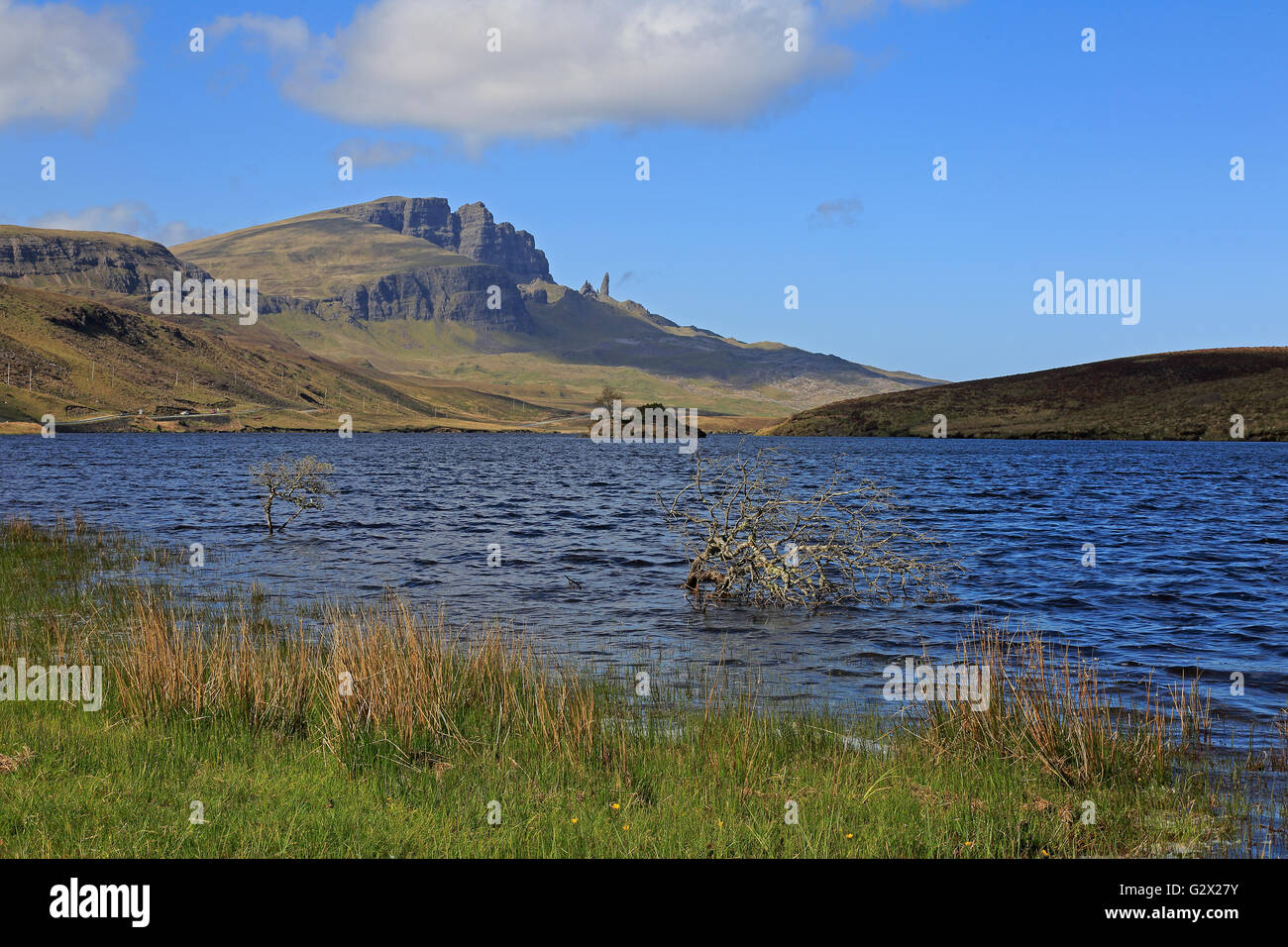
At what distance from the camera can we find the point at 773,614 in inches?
809

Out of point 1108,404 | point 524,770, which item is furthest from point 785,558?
point 1108,404

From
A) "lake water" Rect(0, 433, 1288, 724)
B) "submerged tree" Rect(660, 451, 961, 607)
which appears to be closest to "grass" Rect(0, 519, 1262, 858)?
"lake water" Rect(0, 433, 1288, 724)

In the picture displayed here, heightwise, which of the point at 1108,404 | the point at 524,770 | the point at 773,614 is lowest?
the point at 773,614

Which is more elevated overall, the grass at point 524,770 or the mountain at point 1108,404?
the mountain at point 1108,404

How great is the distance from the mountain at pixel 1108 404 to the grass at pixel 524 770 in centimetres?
14723

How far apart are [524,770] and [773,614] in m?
12.5

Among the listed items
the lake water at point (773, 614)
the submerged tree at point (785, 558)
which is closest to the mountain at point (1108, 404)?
the lake water at point (773, 614)

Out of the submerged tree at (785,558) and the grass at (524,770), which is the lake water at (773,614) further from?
the grass at (524,770)

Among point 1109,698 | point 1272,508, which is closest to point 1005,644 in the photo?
point 1109,698

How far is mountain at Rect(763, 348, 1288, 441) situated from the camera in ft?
457

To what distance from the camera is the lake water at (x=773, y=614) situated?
17156mm

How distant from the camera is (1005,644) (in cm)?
1689

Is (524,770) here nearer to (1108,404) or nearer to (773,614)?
(773,614)
